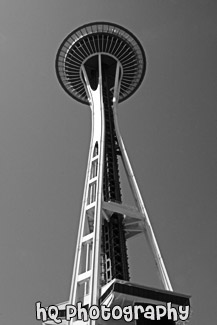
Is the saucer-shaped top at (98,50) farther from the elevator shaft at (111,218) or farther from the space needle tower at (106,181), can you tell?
the elevator shaft at (111,218)

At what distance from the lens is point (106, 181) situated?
51875 mm

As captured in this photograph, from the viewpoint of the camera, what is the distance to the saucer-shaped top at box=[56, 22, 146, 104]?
214ft

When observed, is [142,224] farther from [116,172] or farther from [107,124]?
[107,124]

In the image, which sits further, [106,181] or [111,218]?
[106,181]

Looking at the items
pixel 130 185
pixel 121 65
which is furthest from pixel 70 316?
pixel 121 65

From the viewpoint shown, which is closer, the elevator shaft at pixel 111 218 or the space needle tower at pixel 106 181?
the space needle tower at pixel 106 181

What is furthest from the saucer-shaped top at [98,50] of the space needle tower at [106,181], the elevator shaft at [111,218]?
the elevator shaft at [111,218]

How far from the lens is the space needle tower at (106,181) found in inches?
1433

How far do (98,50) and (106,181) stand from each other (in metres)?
25.3

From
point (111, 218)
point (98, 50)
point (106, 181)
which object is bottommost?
point (111, 218)

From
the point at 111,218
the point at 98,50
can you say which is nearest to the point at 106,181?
the point at 111,218

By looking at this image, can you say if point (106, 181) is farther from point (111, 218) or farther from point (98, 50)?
point (98, 50)

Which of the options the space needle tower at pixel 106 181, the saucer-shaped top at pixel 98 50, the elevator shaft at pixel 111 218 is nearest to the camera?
the space needle tower at pixel 106 181

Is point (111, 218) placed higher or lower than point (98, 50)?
lower
